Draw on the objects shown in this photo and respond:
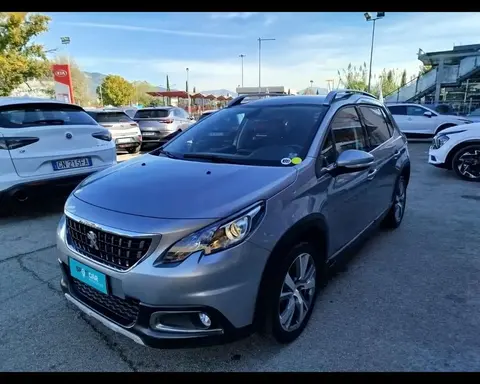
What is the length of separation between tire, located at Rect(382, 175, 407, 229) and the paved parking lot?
335 mm

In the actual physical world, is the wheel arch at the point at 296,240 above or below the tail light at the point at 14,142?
below

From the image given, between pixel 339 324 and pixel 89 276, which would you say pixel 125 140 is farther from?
pixel 339 324

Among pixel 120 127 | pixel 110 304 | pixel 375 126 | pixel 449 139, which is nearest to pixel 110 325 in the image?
pixel 110 304

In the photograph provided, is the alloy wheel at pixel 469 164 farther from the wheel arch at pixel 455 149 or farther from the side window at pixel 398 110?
the side window at pixel 398 110

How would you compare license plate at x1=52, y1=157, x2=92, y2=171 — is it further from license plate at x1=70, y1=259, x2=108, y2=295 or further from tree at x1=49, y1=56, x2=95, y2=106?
tree at x1=49, y1=56, x2=95, y2=106

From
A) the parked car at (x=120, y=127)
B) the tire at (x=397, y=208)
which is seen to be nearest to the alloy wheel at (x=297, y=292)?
the tire at (x=397, y=208)

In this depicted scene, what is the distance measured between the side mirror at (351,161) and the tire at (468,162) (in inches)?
244

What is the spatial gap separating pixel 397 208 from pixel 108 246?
146 inches

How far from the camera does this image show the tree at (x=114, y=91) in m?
58.2

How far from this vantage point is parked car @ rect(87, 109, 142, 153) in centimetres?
1027

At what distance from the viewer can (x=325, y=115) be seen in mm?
2887

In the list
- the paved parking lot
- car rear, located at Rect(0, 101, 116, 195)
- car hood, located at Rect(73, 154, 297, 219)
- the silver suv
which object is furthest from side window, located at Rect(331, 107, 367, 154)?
car rear, located at Rect(0, 101, 116, 195)

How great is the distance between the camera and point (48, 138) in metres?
4.65
